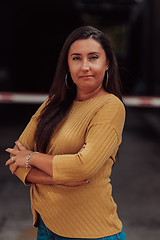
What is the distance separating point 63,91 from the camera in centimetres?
164

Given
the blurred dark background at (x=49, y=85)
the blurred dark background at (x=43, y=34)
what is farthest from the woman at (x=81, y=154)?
the blurred dark background at (x=43, y=34)

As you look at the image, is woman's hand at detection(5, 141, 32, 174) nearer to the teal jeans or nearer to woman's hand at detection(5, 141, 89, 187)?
woman's hand at detection(5, 141, 89, 187)

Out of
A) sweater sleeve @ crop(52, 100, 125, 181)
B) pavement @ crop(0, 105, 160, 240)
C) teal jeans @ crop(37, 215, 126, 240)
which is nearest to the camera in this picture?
sweater sleeve @ crop(52, 100, 125, 181)

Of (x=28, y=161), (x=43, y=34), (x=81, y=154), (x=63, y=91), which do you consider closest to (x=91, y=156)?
(x=81, y=154)

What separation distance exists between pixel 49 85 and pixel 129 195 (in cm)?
165

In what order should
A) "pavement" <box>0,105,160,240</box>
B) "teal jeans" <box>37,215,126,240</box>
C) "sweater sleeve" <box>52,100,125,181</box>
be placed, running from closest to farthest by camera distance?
"sweater sleeve" <box>52,100,125,181</box> < "teal jeans" <box>37,215,126,240</box> < "pavement" <box>0,105,160,240</box>

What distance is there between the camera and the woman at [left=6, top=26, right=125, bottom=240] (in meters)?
1.36

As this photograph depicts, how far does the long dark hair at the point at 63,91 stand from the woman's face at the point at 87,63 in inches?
1.2

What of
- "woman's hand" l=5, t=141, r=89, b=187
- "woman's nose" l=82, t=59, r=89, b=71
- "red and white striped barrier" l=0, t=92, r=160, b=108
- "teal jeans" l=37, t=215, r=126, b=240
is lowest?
"teal jeans" l=37, t=215, r=126, b=240

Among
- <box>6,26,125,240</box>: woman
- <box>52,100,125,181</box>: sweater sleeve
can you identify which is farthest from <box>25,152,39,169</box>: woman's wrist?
<box>52,100,125,181</box>: sweater sleeve

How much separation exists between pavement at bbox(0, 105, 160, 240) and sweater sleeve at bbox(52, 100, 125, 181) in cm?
45

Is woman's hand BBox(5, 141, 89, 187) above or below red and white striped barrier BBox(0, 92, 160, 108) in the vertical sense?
below

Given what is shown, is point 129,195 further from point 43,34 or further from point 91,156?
point 43,34

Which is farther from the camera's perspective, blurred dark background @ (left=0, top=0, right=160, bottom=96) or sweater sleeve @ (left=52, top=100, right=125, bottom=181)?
blurred dark background @ (left=0, top=0, right=160, bottom=96)
